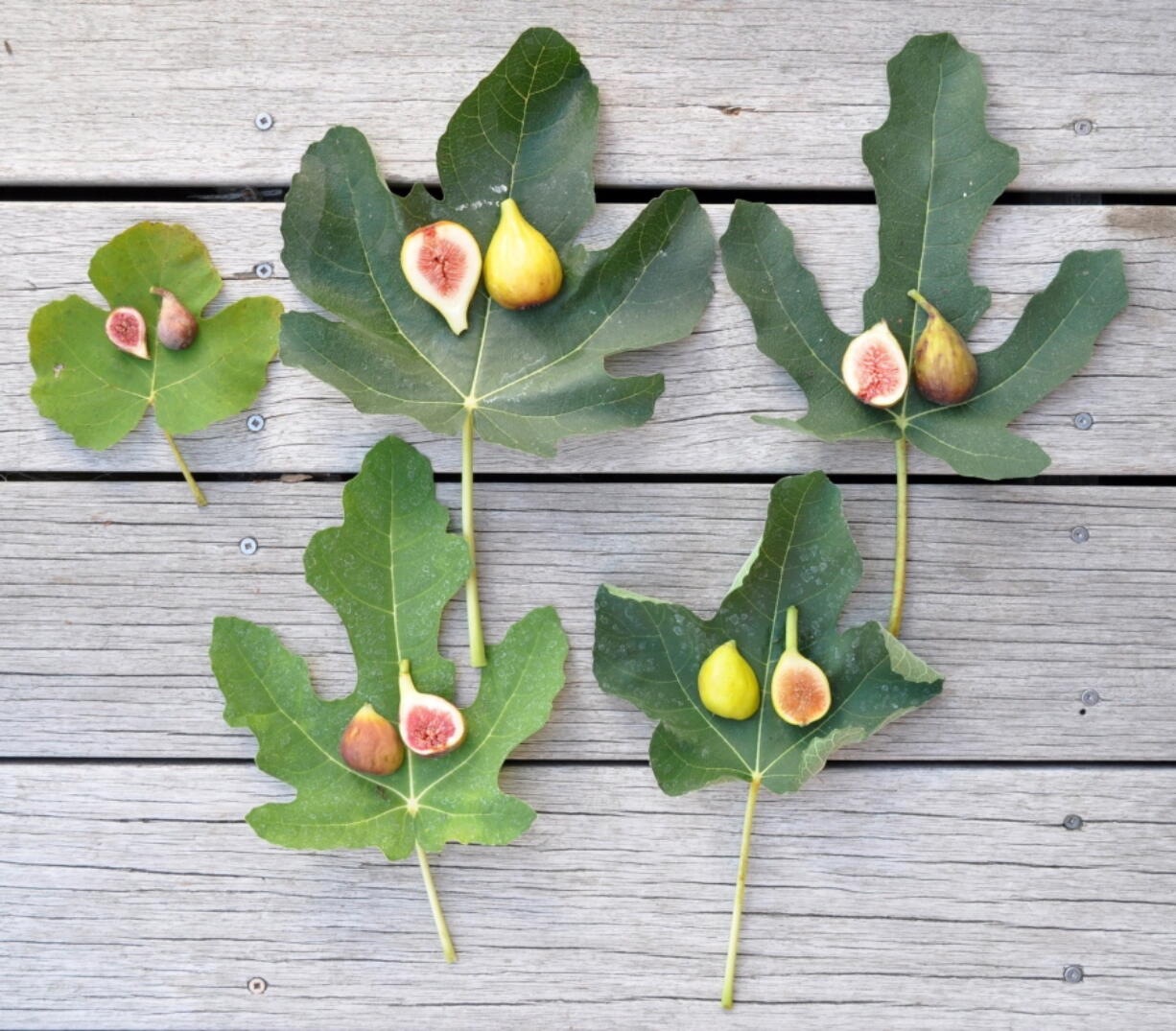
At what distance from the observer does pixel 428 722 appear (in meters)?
1.05

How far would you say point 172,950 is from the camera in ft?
3.67

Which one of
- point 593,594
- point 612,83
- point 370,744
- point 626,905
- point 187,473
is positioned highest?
point 612,83

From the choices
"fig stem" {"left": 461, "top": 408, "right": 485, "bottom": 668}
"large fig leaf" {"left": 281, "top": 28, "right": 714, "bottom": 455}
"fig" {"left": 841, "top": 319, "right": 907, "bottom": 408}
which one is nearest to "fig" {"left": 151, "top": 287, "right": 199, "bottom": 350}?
"large fig leaf" {"left": 281, "top": 28, "right": 714, "bottom": 455}

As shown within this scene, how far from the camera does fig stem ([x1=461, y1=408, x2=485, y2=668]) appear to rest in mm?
1065

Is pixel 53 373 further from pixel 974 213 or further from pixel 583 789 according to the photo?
pixel 974 213

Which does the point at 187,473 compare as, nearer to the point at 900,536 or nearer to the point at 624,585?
the point at 624,585

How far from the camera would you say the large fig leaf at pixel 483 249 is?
3.39 feet

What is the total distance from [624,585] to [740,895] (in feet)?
1.06

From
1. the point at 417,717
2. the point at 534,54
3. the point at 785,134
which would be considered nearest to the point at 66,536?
the point at 417,717

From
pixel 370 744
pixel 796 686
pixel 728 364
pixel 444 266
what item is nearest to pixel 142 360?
pixel 444 266

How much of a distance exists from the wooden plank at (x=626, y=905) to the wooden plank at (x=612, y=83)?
1.97 feet

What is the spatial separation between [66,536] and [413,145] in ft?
1.69

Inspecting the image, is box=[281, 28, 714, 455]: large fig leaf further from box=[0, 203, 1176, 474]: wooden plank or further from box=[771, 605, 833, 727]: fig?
box=[771, 605, 833, 727]: fig

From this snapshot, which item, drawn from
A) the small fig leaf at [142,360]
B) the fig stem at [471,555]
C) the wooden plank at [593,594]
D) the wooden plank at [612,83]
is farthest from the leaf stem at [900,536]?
the small fig leaf at [142,360]
